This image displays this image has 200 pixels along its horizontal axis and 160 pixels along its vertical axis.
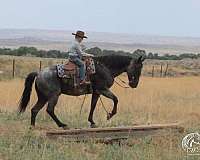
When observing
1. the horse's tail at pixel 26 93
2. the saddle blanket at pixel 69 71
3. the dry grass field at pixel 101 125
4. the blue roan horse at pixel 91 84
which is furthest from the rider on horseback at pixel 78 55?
the dry grass field at pixel 101 125

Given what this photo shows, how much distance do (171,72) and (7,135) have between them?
125 ft

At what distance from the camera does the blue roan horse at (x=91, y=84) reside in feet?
38.5

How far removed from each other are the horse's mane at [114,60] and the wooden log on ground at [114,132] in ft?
6.58

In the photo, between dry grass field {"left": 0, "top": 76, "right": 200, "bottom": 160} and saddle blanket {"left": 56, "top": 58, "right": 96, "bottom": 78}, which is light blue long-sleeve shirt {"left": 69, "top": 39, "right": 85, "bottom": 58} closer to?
saddle blanket {"left": 56, "top": 58, "right": 96, "bottom": 78}

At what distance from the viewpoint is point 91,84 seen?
1209cm

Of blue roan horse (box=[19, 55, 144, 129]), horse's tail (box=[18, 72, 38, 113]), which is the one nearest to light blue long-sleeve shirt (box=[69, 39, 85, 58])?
blue roan horse (box=[19, 55, 144, 129])

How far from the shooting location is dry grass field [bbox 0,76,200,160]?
9.08 metres

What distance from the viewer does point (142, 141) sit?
1062 centimetres

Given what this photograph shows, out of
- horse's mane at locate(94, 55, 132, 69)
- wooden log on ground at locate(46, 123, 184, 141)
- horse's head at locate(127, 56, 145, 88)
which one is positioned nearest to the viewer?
wooden log on ground at locate(46, 123, 184, 141)

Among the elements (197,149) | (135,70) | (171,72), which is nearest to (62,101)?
(135,70)

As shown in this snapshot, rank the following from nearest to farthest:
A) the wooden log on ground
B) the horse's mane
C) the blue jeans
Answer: the wooden log on ground → the blue jeans → the horse's mane

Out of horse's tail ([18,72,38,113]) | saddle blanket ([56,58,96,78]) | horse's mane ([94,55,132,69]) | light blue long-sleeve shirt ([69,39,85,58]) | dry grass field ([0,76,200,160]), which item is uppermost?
light blue long-sleeve shirt ([69,39,85,58])

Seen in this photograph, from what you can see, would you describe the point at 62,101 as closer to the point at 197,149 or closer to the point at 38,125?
the point at 38,125

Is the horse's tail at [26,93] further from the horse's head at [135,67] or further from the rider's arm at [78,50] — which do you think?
the horse's head at [135,67]
